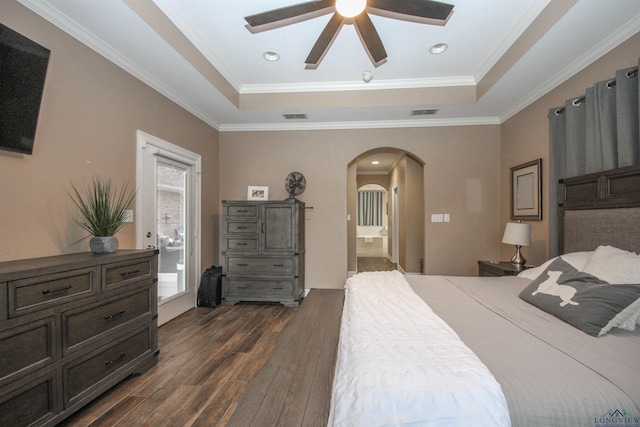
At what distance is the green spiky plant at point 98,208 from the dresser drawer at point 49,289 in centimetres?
38

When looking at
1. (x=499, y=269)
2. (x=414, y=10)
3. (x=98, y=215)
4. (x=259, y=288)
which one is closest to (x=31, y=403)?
(x=98, y=215)

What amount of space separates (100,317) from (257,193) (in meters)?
2.68

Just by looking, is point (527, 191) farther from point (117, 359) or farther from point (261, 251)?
point (117, 359)

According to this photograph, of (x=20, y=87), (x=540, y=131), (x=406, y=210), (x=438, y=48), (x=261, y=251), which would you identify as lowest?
(x=261, y=251)

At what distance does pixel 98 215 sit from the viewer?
1.95 metres

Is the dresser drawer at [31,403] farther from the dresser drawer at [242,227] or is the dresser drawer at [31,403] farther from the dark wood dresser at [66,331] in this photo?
the dresser drawer at [242,227]

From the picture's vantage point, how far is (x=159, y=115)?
2.99 meters

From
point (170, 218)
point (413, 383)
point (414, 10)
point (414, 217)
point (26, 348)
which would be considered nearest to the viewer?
point (413, 383)

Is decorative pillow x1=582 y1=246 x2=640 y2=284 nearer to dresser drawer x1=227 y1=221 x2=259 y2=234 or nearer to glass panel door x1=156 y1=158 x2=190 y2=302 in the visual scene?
dresser drawer x1=227 y1=221 x2=259 y2=234

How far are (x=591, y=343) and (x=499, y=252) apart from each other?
3122 mm

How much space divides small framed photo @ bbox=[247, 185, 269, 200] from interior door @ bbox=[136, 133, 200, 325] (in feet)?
2.46

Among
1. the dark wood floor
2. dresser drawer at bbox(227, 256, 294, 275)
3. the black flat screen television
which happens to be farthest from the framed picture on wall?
the black flat screen television

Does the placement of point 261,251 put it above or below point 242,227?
below

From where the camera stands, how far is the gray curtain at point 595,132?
1.92 meters
